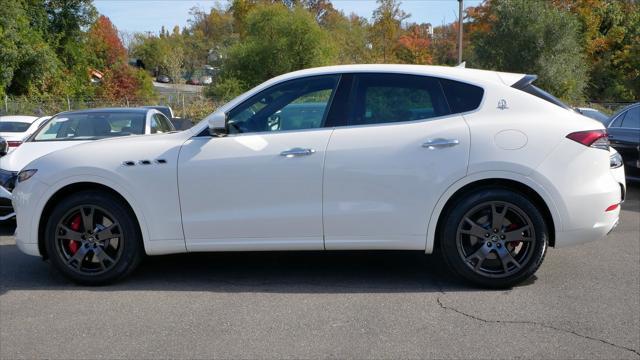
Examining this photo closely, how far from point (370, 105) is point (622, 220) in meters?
4.65

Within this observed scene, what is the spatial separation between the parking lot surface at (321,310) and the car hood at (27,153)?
5.47 ft

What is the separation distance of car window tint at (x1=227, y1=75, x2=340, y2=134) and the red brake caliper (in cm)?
146

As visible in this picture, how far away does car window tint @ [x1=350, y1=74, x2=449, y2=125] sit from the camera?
5531 millimetres

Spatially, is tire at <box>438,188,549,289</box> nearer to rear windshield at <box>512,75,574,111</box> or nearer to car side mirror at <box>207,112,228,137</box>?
rear windshield at <box>512,75,574,111</box>

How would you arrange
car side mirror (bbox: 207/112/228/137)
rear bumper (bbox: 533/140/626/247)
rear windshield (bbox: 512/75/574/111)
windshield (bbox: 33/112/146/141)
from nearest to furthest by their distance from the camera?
rear bumper (bbox: 533/140/626/247), car side mirror (bbox: 207/112/228/137), rear windshield (bbox: 512/75/574/111), windshield (bbox: 33/112/146/141)

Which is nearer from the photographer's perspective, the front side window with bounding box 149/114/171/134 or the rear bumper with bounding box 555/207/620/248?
the rear bumper with bounding box 555/207/620/248

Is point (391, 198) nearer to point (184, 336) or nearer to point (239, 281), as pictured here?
point (239, 281)

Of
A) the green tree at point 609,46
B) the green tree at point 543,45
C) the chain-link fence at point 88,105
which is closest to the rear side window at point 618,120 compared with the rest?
the chain-link fence at point 88,105

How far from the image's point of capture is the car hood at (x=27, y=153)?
801cm

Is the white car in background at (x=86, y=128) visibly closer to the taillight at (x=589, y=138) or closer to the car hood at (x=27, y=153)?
the car hood at (x=27, y=153)

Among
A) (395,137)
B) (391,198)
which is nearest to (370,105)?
(395,137)

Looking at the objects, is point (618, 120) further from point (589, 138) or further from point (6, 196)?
point (6, 196)

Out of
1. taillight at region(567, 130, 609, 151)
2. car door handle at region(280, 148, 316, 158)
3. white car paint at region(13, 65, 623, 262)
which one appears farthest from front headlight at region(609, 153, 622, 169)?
car door handle at region(280, 148, 316, 158)

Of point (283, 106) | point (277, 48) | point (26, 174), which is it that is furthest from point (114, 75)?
point (283, 106)
